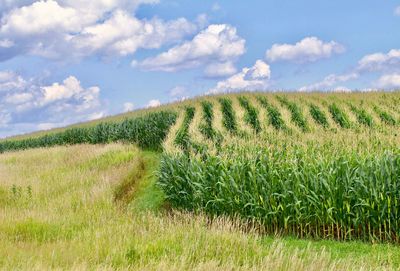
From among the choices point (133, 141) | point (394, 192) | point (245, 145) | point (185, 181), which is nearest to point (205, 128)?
point (133, 141)

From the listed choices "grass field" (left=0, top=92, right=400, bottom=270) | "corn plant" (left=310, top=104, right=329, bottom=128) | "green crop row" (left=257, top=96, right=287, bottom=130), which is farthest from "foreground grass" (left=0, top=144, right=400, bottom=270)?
"corn plant" (left=310, top=104, right=329, bottom=128)

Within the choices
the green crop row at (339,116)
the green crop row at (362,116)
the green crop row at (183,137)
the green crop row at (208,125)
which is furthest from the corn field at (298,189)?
the green crop row at (339,116)

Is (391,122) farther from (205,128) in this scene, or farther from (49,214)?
(49,214)

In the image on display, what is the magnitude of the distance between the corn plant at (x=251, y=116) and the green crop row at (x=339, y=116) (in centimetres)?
519

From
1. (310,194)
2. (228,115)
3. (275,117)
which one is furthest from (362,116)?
(310,194)

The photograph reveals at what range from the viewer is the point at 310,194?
13773mm

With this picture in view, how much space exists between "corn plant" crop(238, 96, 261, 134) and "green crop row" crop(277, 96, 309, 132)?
2447 mm

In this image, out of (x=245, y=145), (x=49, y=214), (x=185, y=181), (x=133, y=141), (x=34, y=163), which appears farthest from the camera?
(x=133, y=141)

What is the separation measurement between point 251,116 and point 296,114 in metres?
3.03

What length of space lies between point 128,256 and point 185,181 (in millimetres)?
7345

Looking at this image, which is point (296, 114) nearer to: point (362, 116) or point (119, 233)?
point (362, 116)

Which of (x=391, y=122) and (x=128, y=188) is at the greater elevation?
(x=391, y=122)

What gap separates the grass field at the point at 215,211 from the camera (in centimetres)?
945

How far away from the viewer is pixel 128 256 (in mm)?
9414
